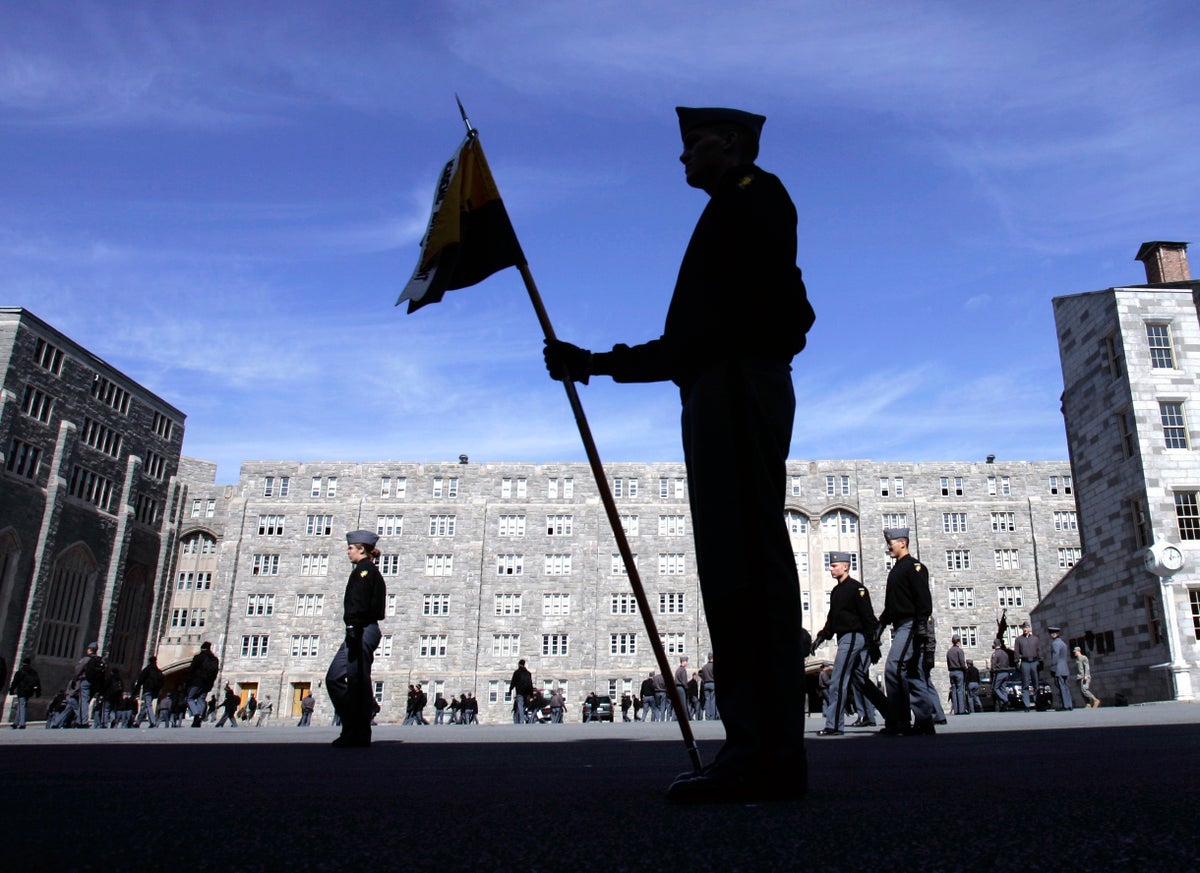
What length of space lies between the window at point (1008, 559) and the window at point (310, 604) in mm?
42224

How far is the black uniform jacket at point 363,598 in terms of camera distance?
7.78m

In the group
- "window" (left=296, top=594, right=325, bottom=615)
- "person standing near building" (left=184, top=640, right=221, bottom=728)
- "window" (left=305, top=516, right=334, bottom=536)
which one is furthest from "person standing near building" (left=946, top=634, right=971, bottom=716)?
"window" (left=305, top=516, right=334, bottom=536)

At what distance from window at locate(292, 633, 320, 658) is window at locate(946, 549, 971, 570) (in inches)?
1552

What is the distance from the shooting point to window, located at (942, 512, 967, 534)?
57156 mm

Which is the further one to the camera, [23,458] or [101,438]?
[101,438]

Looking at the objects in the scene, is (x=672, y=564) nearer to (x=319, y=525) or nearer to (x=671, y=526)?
(x=671, y=526)

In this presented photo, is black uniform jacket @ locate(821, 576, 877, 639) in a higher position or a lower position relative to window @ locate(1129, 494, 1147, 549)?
lower

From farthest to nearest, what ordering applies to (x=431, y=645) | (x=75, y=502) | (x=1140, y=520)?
(x=431, y=645)
(x=75, y=502)
(x=1140, y=520)

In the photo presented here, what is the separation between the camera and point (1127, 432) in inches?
1129

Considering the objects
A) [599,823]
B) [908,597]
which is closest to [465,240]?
[599,823]

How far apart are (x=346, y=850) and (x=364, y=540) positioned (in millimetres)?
6795

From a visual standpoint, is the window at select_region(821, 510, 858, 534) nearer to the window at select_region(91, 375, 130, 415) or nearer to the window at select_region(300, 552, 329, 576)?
the window at select_region(300, 552, 329, 576)

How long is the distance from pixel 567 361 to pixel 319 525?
59225mm

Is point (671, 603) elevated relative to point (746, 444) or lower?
elevated
